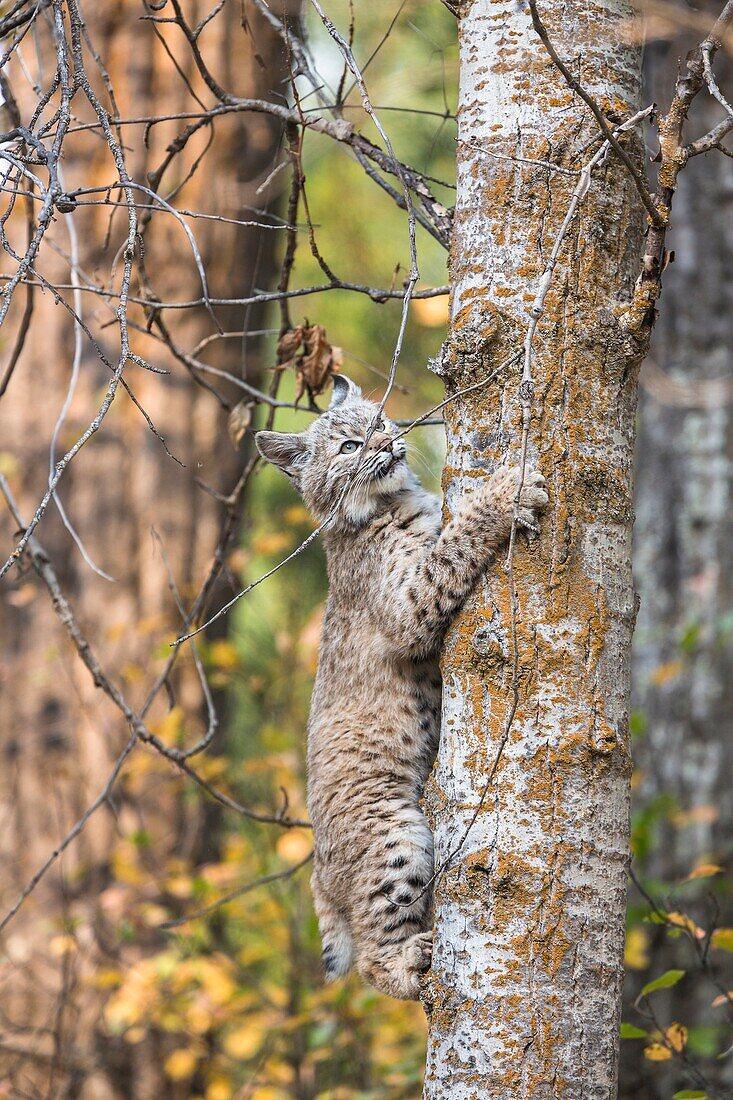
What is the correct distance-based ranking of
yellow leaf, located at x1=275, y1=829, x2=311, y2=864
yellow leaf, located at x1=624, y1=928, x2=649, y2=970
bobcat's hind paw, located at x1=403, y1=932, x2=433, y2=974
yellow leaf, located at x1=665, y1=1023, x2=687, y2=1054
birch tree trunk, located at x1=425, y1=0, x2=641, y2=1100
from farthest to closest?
yellow leaf, located at x1=275, y1=829, x2=311, y2=864, yellow leaf, located at x1=624, y1=928, x2=649, y2=970, yellow leaf, located at x1=665, y1=1023, x2=687, y2=1054, bobcat's hind paw, located at x1=403, y1=932, x2=433, y2=974, birch tree trunk, located at x1=425, y1=0, x2=641, y2=1100

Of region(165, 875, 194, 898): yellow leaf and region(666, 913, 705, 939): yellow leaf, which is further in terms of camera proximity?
region(165, 875, 194, 898): yellow leaf

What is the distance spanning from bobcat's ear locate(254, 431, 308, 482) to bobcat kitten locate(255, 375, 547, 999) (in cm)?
1

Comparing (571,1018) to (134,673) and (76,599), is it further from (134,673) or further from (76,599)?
(76,599)

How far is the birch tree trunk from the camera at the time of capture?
197 cm

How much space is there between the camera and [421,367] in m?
7.78

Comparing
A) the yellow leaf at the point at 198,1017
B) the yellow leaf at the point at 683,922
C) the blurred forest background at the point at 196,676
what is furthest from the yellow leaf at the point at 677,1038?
the yellow leaf at the point at 198,1017

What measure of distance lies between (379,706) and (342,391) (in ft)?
4.38

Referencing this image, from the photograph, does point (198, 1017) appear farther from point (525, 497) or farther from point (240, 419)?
point (525, 497)

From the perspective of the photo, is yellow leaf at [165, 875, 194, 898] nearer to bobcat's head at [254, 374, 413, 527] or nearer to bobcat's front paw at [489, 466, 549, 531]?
bobcat's head at [254, 374, 413, 527]

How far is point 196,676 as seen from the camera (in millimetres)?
5652

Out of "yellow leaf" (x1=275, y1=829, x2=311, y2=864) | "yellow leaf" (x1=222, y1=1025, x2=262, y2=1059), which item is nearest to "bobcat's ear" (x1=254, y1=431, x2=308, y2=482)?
"yellow leaf" (x1=275, y1=829, x2=311, y2=864)

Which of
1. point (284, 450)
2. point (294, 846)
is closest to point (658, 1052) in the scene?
point (294, 846)

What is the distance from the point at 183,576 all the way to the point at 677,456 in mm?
2657

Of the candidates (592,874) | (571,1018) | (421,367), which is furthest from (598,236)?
(421,367)
